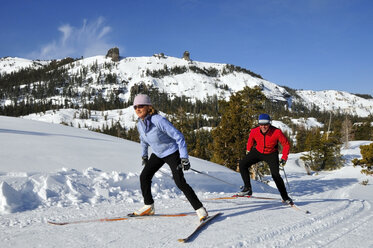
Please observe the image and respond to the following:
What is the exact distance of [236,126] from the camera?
1978 centimetres

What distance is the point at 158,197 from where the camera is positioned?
657cm

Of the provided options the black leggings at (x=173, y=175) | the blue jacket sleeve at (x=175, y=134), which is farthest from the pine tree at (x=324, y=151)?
the blue jacket sleeve at (x=175, y=134)

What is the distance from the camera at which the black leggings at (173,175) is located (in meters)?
3.76

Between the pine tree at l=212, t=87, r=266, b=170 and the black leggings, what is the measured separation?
15736mm

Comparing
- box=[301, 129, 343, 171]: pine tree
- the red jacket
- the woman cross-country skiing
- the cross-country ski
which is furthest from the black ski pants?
box=[301, 129, 343, 171]: pine tree

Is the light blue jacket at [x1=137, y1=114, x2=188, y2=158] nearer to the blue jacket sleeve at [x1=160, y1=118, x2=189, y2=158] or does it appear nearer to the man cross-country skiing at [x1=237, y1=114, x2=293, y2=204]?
the blue jacket sleeve at [x1=160, y1=118, x2=189, y2=158]

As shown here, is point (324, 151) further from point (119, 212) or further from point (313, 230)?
point (119, 212)

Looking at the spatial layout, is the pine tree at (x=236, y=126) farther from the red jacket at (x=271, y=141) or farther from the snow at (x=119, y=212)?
the red jacket at (x=271, y=141)

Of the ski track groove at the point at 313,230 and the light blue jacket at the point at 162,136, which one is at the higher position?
the light blue jacket at the point at 162,136

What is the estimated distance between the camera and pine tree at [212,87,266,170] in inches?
768

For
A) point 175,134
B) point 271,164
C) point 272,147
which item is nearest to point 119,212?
point 175,134

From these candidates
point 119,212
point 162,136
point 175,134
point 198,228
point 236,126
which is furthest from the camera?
point 236,126

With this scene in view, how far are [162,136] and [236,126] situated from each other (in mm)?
16640

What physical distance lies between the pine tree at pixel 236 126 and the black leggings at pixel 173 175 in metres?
15.7
